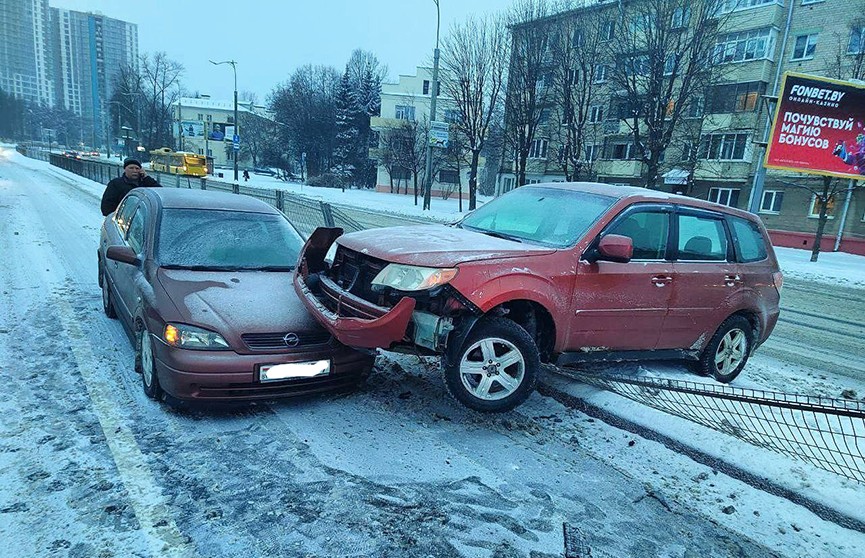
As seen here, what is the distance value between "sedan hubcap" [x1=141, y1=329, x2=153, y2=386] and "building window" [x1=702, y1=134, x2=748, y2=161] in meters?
31.6

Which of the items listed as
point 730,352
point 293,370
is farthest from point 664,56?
point 293,370

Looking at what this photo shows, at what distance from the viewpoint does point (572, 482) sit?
3.18m

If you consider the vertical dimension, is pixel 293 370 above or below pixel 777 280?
below

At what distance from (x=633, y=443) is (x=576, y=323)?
0.96 m

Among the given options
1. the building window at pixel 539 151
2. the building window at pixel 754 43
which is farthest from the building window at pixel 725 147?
the building window at pixel 539 151

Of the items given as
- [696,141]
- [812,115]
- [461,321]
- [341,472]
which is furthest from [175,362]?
[696,141]

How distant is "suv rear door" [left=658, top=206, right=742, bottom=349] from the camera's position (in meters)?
4.60

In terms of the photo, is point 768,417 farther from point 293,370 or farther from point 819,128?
point 819,128

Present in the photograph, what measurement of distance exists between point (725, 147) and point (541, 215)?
31.2m

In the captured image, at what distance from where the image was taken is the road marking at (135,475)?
7.97 feet

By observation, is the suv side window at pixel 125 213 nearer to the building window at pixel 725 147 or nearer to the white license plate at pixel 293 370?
the white license plate at pixel 293 370

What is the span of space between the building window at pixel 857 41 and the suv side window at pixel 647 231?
23718 millimetres

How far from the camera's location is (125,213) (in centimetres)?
608

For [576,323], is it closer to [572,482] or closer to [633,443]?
[633,443]
